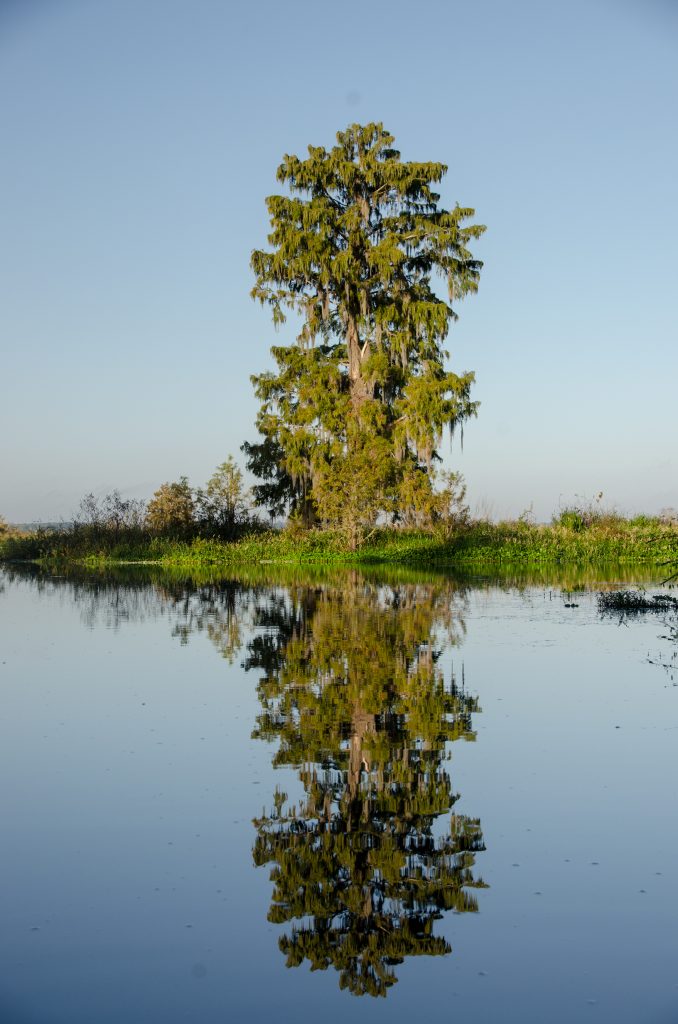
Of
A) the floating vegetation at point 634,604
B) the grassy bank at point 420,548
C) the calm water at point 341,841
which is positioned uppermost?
the grassy bank at point 420,548

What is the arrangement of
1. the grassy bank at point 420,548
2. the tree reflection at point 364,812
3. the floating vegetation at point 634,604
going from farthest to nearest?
1. the grassy bank at point 420,548
2. the floating vegetation at point 634,604
3. the tree reflection at point 364,812

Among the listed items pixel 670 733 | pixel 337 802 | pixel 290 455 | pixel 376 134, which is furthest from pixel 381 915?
pixel 376 134

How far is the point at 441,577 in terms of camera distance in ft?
87.7

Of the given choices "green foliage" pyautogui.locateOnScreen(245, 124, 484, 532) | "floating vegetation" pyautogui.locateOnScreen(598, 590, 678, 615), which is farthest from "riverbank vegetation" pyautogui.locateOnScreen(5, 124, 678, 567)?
"floating vegetation" pyautogui.locateOnScreen(598, 590, 678, 615)

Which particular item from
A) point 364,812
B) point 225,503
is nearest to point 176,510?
point 225,503

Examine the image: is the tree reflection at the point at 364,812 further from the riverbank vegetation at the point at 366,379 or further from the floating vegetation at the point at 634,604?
the riverbank vegetation at the point at 366,379

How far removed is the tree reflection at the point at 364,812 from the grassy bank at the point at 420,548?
2150 cm

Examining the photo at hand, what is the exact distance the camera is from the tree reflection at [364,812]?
4422 mm

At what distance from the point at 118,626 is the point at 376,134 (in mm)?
27780

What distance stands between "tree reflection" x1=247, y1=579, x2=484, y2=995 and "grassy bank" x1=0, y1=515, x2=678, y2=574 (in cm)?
2150

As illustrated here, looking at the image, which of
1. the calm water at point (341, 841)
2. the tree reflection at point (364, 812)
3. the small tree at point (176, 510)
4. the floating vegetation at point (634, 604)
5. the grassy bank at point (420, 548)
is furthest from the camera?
the small tree at point (176, 510)

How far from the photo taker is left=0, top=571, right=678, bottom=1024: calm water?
3.99 meters

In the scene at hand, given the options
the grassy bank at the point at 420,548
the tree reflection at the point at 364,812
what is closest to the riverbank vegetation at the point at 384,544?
the grassy bank at the point at 420,548

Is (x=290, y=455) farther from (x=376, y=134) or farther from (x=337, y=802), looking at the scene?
(x=337, y=802)
